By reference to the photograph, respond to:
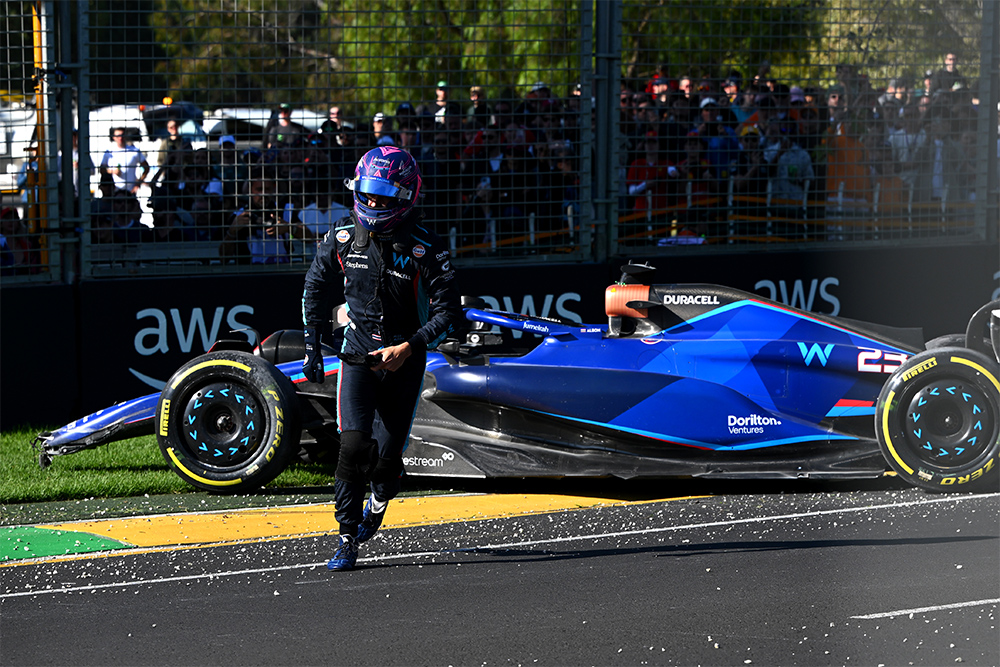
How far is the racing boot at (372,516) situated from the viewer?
6031mm

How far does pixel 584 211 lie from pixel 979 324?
414 centimetres

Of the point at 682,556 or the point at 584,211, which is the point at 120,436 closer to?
the point at 682,556

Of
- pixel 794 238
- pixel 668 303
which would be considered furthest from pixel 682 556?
pixel 794 238

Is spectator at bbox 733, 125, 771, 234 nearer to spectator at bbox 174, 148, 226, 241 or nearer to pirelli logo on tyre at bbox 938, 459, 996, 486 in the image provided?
pirelli logo on tyre at bbox 938, 459, 996, 486

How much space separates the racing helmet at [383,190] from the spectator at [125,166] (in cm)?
436

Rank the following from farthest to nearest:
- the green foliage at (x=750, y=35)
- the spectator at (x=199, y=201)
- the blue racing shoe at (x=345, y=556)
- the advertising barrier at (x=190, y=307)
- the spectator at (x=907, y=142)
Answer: the spectator at (x=907, y=142), the green foliage at (x=750, y=35), the spectator at (x=199, y=201), the advertising barrier at (x=190, y=307), the blue racing shoe at (x=345, y=556)

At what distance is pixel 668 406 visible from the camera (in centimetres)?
725

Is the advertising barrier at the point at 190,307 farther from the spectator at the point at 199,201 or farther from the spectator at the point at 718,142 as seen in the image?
the spectator at the point at 718,142

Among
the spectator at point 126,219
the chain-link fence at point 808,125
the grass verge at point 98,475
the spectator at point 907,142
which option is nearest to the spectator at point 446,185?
the chain-link fence at point 808,125

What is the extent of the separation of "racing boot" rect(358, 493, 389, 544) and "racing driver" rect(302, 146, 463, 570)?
12mm

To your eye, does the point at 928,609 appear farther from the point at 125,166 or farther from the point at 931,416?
the point at 125,166

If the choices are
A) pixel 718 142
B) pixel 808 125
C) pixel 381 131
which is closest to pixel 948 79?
pixel 808 125

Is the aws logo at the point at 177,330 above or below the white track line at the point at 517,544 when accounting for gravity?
above

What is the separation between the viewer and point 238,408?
744 cm
